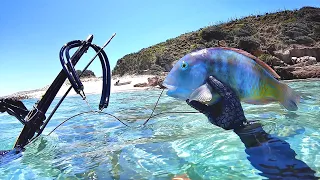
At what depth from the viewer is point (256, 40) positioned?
97.0 feet

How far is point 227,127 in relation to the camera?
2.83 meters

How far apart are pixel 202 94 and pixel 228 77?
341 millimetres

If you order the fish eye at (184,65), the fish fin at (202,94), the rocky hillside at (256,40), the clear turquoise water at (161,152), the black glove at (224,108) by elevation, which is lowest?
the clear turquoise water at (161,152)

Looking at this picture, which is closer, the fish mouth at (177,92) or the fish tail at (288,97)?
the fish tail at (288,97)

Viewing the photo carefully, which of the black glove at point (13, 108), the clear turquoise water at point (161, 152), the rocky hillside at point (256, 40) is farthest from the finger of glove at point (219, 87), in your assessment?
the rocky hillside at point (256, 40)

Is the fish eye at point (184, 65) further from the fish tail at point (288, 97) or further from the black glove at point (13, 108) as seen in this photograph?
the black glove at point (13, 108)

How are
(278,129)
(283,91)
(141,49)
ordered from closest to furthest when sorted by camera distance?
(283,91) < (278,129) < (141,49)

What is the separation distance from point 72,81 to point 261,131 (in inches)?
84.0

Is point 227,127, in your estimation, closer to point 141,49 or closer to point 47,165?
point 47,165

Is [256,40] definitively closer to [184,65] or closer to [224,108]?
[224,108]

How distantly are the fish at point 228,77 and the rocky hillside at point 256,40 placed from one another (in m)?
20.8

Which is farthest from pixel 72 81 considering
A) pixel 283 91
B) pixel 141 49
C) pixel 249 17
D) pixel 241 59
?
pixel 249 17

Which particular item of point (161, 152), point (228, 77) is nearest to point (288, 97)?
point (228, 77)

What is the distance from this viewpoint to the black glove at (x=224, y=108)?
8.61ft
